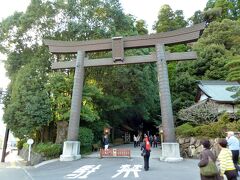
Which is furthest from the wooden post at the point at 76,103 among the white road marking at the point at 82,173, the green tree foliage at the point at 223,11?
the green tree foliage at the point at 223,11

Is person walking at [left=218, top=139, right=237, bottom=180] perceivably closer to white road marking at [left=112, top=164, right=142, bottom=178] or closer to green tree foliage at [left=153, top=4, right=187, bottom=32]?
white road marking at [left=112, top=164, right=142, bottom=178]

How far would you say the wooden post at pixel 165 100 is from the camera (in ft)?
52.6

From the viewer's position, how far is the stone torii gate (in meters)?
16.5

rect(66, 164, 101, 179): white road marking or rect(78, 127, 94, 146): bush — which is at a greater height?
rect(78, 127, 94, 146): bush

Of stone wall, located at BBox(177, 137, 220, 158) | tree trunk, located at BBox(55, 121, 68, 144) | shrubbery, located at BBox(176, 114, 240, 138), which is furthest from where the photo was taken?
tree trunk, located at BBox(55, 121, 68, 144)

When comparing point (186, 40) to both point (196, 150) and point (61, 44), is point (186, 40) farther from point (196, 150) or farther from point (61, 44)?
point (61, 44)

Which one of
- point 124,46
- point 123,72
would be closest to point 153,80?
point 123,72

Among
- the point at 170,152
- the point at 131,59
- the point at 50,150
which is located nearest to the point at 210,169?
the point at 170,152

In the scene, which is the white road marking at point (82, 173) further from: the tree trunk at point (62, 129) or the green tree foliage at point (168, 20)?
the green tree foliage at point (168, 20)

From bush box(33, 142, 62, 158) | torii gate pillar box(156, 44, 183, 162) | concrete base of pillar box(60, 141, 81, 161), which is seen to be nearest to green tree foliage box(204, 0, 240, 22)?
torii gate pillar box(156, 44, 183, 162)

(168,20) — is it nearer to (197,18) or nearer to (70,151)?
(197,18)

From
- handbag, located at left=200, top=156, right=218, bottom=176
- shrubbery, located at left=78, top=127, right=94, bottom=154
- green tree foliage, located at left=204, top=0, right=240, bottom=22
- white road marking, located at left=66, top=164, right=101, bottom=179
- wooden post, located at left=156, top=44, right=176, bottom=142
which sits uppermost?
green tree foliage, located at left=204, top=0, right=240, bottom=22

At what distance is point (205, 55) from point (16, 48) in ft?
77.9

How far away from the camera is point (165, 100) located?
16.7 m
